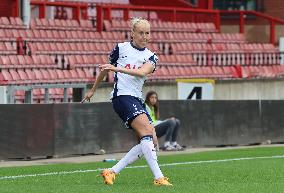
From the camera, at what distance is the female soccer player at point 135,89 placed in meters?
11.9

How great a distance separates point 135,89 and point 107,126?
727cm

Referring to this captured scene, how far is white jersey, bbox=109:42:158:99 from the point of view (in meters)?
12.1

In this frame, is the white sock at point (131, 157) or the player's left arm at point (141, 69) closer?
the player's left arm at point (141, 69)

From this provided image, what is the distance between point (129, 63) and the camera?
12.1 meters

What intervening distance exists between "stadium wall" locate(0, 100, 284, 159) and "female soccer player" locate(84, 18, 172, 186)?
549 cm

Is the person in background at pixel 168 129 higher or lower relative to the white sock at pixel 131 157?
lower

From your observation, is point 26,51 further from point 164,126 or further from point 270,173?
point 270,173

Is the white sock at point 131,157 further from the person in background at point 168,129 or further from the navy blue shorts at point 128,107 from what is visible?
the person in background at point 168,129

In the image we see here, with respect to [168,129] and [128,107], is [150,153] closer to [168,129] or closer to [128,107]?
[128,107]

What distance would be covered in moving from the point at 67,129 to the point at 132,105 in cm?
643

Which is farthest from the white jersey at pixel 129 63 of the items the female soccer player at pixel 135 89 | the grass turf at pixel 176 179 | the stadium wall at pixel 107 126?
the stadium wall at pixel 107 126

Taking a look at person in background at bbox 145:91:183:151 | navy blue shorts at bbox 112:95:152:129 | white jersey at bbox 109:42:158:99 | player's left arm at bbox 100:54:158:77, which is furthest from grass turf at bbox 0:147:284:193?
person in background at bbox 145:91:183:151

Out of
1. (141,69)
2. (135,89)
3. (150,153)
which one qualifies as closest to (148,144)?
(150,153)

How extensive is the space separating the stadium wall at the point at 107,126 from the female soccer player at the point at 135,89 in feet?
18.0
